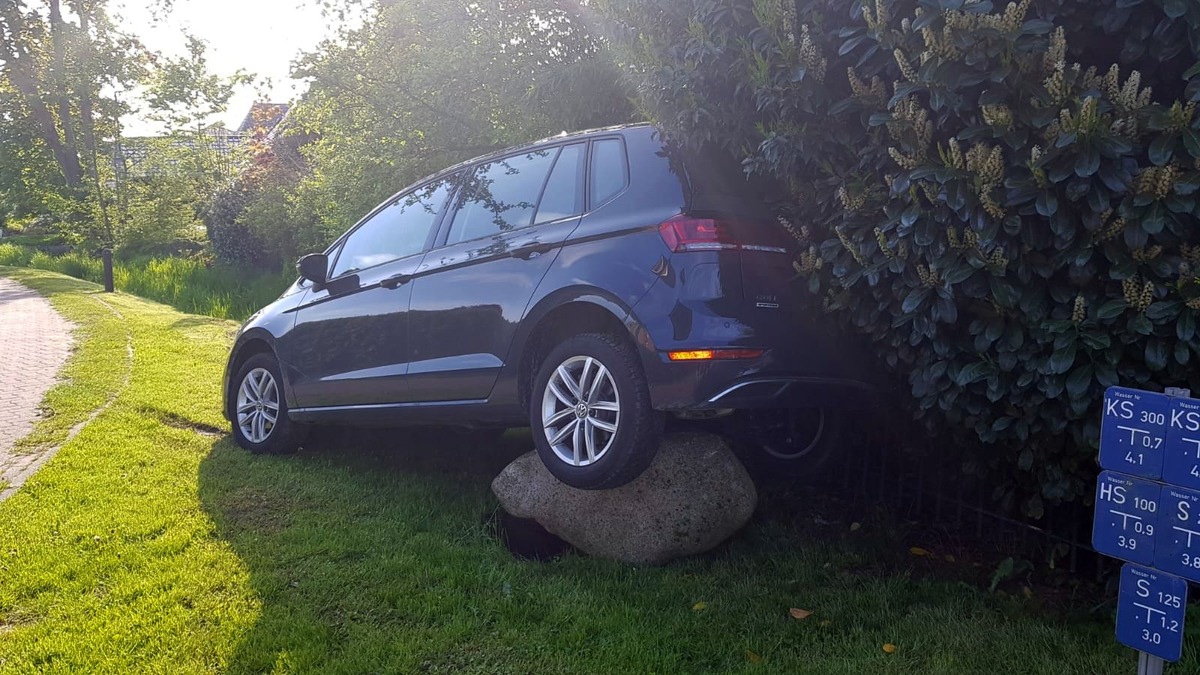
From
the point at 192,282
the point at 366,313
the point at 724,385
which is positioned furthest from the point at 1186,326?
the point at 192,282

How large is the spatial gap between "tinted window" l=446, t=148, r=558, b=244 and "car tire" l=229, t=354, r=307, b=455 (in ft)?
6.44

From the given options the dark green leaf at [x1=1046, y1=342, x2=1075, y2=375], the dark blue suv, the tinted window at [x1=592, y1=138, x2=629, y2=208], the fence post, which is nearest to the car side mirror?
the dark blue suv

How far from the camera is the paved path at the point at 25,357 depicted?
7250mm

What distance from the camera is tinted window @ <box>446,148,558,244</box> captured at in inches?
186

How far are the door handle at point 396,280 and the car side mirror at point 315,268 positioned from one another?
800mm

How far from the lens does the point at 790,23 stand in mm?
3502

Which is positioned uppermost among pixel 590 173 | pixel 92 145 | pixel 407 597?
pixel 92 145

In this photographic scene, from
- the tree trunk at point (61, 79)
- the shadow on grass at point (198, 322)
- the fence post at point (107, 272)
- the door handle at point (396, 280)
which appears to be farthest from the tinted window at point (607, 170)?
the tree trunk at point (61, 79)

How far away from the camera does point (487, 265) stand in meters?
4.66

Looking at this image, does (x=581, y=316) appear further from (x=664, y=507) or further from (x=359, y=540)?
(x=359, y=540)

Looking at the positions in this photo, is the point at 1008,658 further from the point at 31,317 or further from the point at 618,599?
the point at 31,317

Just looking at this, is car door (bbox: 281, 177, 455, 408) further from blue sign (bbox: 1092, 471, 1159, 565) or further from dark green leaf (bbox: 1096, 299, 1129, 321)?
blue sign (bbox: 1092, 471, 1159, 565)

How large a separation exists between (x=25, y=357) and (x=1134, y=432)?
36.8ft

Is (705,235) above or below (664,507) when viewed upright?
above
